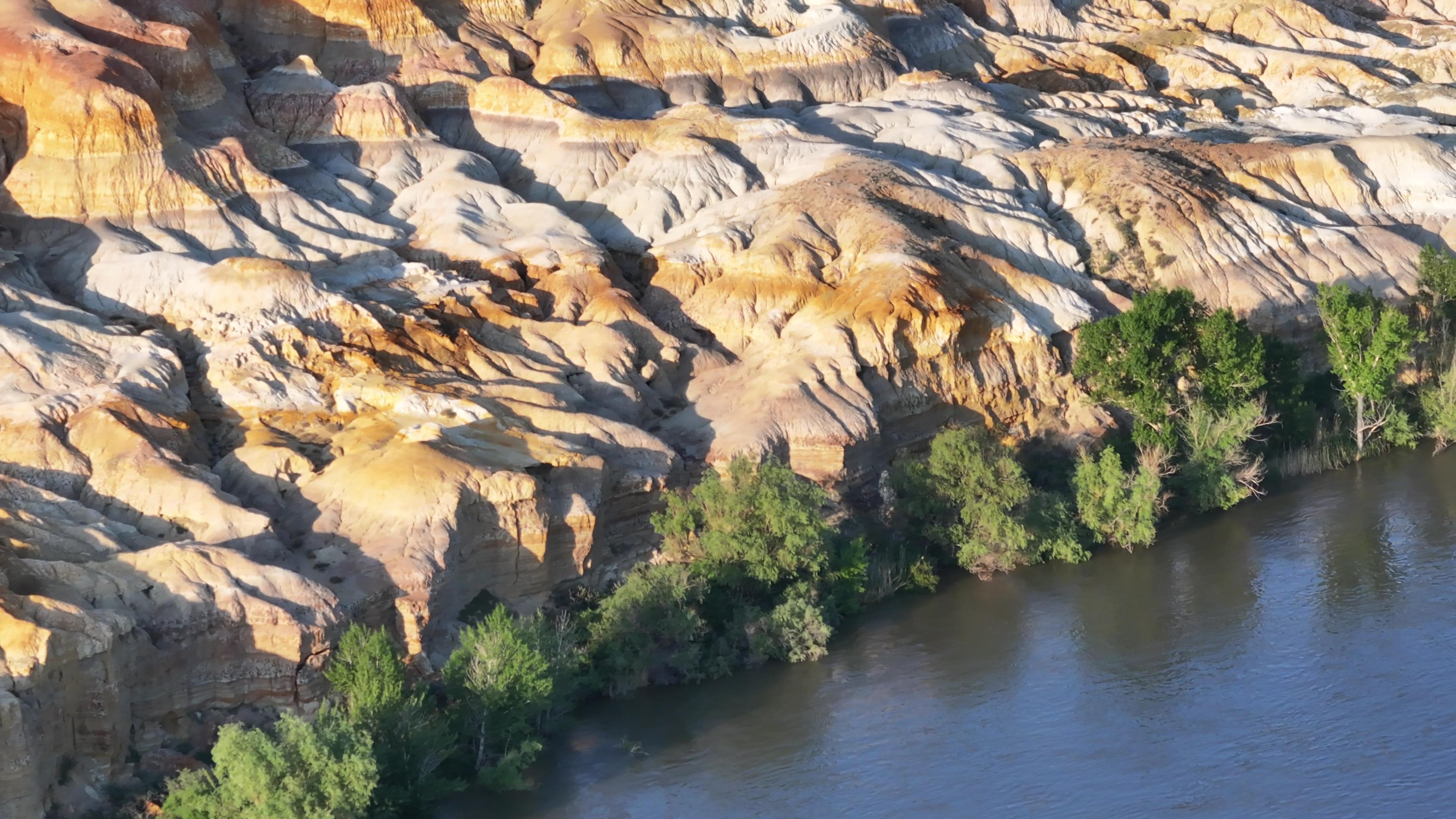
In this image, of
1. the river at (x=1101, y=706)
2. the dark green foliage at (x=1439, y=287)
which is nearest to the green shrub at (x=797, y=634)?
the river at (x=1101, y=706)

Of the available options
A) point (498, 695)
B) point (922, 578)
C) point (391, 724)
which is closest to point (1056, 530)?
point (922, 578)

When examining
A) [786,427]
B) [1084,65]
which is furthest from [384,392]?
[1084,65]

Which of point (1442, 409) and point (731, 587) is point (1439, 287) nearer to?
point (1442, 409)

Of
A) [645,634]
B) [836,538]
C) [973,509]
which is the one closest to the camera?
[645,634]

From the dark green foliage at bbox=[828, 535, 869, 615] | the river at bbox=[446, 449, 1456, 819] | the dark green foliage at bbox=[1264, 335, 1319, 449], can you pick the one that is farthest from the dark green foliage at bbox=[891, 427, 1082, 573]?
the dark green foliage at bbox=[1264, 335, 1319, 449]

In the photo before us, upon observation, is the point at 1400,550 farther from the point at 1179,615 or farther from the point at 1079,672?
the point at 1079,672

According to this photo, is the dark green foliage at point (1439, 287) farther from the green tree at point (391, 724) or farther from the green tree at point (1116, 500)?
the green tree at point (391, 724)

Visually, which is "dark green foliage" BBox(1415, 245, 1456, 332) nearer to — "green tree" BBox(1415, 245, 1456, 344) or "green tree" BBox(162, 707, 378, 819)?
"green tree" BBox(1415, 245, 1456, 344)
